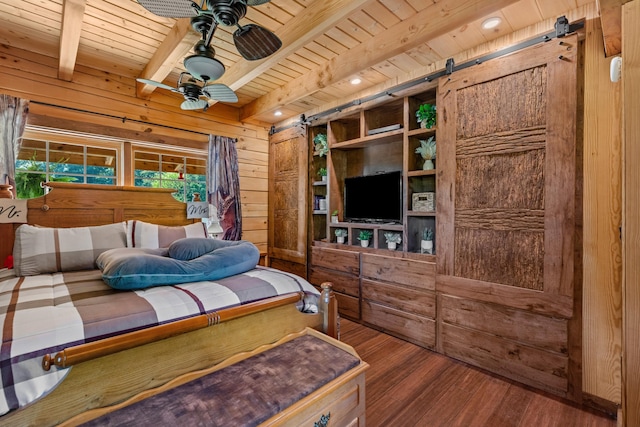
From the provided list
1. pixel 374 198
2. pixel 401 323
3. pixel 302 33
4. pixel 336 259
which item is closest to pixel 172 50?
pixel 302 33

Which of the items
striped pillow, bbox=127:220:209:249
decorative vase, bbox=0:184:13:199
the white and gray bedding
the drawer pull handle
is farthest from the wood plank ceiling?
the drawer pull handle

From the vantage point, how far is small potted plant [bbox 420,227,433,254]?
8.61ft

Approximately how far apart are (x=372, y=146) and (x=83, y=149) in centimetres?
302

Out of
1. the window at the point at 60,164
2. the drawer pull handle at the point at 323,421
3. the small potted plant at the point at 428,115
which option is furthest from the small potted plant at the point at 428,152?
the window at the point at 60,164

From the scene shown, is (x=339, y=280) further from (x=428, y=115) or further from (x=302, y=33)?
(x=302, y=33)

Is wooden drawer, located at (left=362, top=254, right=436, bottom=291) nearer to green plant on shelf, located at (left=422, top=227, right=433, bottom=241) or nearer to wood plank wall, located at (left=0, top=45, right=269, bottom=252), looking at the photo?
green plant on shelf, located at (left=422, top=227, right=433, bottom=241)

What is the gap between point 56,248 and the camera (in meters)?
1.91

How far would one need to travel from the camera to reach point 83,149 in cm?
291

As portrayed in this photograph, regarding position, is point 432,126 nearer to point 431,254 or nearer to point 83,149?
point 431,254

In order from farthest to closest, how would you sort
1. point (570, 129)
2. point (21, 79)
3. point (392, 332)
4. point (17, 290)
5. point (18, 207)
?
1. point (392, 332)
2. point (21, 79)
3. point (18, 207)
4. point (570, 129)
5. point (17, 290)

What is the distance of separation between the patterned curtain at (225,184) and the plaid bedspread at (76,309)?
1882mm

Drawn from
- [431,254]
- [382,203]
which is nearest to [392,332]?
[431,254]

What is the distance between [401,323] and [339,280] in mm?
823

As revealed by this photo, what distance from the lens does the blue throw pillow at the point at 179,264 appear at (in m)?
1.40
